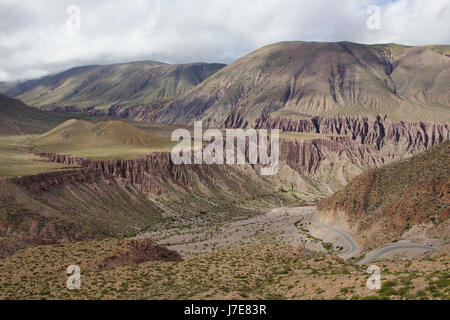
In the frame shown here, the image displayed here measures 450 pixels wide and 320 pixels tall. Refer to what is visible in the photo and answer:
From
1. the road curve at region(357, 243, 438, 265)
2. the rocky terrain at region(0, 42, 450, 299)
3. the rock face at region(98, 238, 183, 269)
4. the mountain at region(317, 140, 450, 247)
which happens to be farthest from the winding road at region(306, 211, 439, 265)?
the rock face at region(98, 238, 183, 269)

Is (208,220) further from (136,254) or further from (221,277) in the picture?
(221,277)

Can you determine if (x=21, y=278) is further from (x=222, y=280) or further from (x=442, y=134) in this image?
(x=442, y=134)

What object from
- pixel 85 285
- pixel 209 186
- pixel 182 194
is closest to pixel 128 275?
pixel 85 285

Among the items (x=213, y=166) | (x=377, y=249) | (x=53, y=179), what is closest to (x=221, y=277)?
(x=377, y=249)

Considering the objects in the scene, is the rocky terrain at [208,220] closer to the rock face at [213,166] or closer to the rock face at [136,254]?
the rock face at [136,254]

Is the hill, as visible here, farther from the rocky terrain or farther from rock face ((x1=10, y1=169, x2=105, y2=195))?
rock face ((x1=10, y1=169, x2=105, y2=195))

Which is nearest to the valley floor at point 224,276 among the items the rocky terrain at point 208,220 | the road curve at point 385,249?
the rocky terrain at point 208,220
